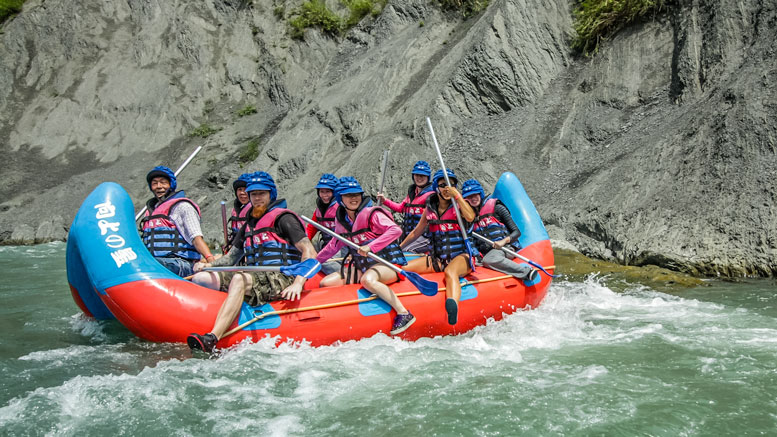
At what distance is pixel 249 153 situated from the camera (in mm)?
20609

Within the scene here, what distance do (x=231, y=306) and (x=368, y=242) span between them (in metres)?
1.50

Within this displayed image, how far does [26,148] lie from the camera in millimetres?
24703

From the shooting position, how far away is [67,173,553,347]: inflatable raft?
5102mm

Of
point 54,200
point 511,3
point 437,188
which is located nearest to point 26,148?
point 54,200

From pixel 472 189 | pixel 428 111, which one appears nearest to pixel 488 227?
pixel 472 189

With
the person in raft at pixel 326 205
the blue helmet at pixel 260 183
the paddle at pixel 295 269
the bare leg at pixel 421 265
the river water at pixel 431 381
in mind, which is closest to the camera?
the river water at pixel 431 381

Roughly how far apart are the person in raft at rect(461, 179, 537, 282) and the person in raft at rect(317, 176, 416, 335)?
50.2 inches

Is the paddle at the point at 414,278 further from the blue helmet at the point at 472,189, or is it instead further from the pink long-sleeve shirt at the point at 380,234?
the blue helmet at the point at 472,189

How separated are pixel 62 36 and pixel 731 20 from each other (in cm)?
2807

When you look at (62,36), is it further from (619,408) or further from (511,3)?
(619,408)

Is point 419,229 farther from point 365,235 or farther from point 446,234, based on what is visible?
point 365,235

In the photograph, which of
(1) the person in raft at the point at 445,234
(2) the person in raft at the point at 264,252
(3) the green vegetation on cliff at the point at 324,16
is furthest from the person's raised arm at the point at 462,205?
(3) the green vegetation on cliff at the point at 324,16

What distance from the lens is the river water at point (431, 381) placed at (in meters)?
3.76

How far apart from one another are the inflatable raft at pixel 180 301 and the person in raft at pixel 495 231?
555 mm
